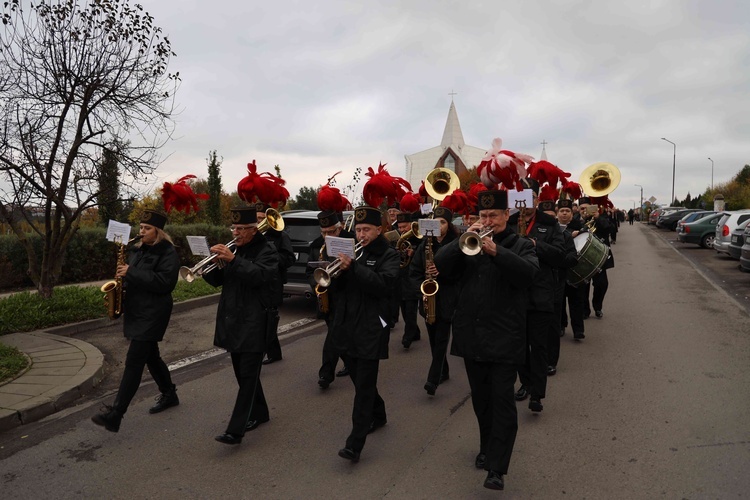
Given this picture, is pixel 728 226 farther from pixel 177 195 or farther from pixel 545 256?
pixel 177 195

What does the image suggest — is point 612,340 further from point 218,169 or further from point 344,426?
point 218,169

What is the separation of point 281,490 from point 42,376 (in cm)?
362

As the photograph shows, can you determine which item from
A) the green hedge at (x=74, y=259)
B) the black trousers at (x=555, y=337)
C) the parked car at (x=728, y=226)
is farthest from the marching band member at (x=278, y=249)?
the parked car at (x=728, y=226)

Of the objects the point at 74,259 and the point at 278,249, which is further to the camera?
the point at 74,259

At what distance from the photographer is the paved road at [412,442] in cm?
383

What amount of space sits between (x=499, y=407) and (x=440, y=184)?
470cm

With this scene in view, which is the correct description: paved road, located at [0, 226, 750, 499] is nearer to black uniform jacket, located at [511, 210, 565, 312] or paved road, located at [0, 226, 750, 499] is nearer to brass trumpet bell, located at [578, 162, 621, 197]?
black uniform jacket, located at [511, 210, 565, 312]

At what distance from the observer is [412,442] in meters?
4.56

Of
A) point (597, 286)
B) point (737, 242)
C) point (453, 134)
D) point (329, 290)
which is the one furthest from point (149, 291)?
point (453, 134)

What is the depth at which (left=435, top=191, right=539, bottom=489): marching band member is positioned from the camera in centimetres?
360

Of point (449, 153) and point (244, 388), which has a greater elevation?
point (449, 153)

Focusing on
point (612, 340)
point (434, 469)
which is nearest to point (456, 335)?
point (434, 469)

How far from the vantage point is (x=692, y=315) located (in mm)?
9805

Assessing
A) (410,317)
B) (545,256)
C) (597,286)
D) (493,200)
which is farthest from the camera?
(597,286)
